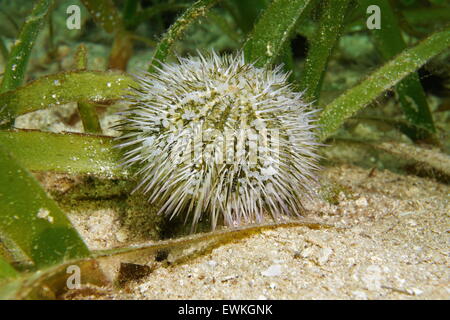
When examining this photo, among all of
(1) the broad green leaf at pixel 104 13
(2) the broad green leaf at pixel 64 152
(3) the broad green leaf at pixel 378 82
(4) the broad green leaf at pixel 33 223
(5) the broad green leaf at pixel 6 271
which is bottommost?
(5) the broad green leaf at pixel 6 271

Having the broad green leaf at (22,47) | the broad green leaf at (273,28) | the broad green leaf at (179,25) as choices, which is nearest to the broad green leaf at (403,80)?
the broad green leaf at (273,28)

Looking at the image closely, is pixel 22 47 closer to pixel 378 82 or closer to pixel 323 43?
pixel 323 43

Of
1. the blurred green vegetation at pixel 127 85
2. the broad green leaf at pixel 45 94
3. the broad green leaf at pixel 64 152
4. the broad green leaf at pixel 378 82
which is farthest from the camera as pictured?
→ the broad green leaf at pixel 378 82

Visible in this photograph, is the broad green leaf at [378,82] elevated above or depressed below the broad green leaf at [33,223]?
above

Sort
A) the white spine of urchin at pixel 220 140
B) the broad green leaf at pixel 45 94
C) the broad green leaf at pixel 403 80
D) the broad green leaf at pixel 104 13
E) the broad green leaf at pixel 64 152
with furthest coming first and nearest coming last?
the broad green leaf at pixel 104 13
the broad green leaf at pixel 403 80
the broad green leaf at pixel 45 94
the broad green leaf at pixel 64 152
the white spine of urchin at pixel 220 140

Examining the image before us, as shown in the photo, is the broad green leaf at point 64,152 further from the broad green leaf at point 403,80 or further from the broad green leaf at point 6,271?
the broad green leaf at point 403,80

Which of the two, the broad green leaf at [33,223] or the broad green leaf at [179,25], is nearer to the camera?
the broad green leaf at [33,223]
